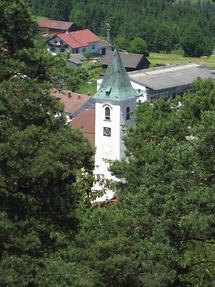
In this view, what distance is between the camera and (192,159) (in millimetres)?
13016

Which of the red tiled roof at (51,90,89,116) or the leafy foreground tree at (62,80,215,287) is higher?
the leafy foreground tree at (62,80,215,287)

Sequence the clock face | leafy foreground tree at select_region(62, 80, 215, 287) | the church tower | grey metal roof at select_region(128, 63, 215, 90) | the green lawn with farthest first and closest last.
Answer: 1. the green lawn
2. grey metal roof at select_region(128, 63, 215, 90)
3. the clock face
4. the church tower
5. leafy foreground tree at select_region(62, 80, 215, 287)

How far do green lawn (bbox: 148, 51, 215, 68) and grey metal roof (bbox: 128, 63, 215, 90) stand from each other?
11.1 metres

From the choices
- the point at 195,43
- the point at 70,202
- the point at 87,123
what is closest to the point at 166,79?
the point at 87,123

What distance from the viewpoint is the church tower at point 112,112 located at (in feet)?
112

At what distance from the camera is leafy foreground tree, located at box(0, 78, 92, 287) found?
33.7ft

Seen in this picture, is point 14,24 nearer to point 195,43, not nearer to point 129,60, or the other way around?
point 129,60

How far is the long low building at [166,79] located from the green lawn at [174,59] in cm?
1161

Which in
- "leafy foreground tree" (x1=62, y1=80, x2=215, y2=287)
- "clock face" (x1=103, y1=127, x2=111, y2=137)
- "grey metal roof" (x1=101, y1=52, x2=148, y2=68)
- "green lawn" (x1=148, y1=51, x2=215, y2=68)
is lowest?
"green lawn" (x1=148, y1=51, x2=215, y2=68)

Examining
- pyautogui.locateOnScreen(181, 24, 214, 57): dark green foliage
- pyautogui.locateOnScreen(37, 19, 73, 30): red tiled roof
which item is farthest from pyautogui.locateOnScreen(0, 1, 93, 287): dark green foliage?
pyautogui.locateOnScreen(37, 19, 73, 30): red tiled roof

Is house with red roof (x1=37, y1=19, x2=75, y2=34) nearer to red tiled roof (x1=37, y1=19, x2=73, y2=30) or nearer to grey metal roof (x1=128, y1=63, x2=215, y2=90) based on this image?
red tiled roof (x1=37, y1=19, x2=73, y2=30)

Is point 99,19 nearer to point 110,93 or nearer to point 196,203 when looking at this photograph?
point 110,93

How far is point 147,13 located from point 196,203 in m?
83.6

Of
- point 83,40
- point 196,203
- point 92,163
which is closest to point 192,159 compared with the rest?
point 196,203
